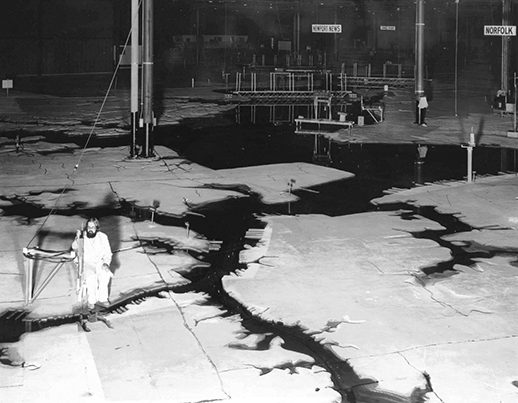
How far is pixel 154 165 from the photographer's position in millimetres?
21594

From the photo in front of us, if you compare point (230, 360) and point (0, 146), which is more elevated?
point (0, 146)

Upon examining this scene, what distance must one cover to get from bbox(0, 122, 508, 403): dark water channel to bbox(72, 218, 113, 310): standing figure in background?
1.54ft

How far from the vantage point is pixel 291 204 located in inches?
675

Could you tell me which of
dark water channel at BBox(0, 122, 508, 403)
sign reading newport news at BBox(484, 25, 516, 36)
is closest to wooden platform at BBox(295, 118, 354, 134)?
dark water channel at BBox(0, 122, 508, 403)

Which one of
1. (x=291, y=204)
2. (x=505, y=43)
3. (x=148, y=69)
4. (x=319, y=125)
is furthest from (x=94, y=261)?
(x=505, y=43)

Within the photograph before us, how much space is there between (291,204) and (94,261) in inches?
300

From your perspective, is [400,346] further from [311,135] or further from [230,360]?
[311,135]

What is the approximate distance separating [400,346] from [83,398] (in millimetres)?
3786

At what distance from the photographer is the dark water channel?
9547 millimetres

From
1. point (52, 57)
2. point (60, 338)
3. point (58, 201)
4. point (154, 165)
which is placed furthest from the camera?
point (52, 57)

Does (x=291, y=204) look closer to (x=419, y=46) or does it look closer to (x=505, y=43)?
(x=419, y=46)

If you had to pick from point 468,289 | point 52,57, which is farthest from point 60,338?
point 52,57

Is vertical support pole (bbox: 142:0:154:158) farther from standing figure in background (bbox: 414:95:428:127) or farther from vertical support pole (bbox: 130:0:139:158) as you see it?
standing figure in background (bbox: 414:95:428:127)

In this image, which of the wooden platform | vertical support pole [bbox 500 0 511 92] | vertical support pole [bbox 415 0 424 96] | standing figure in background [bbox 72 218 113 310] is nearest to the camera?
standing figure in background [bbox 72 218 113 310]
